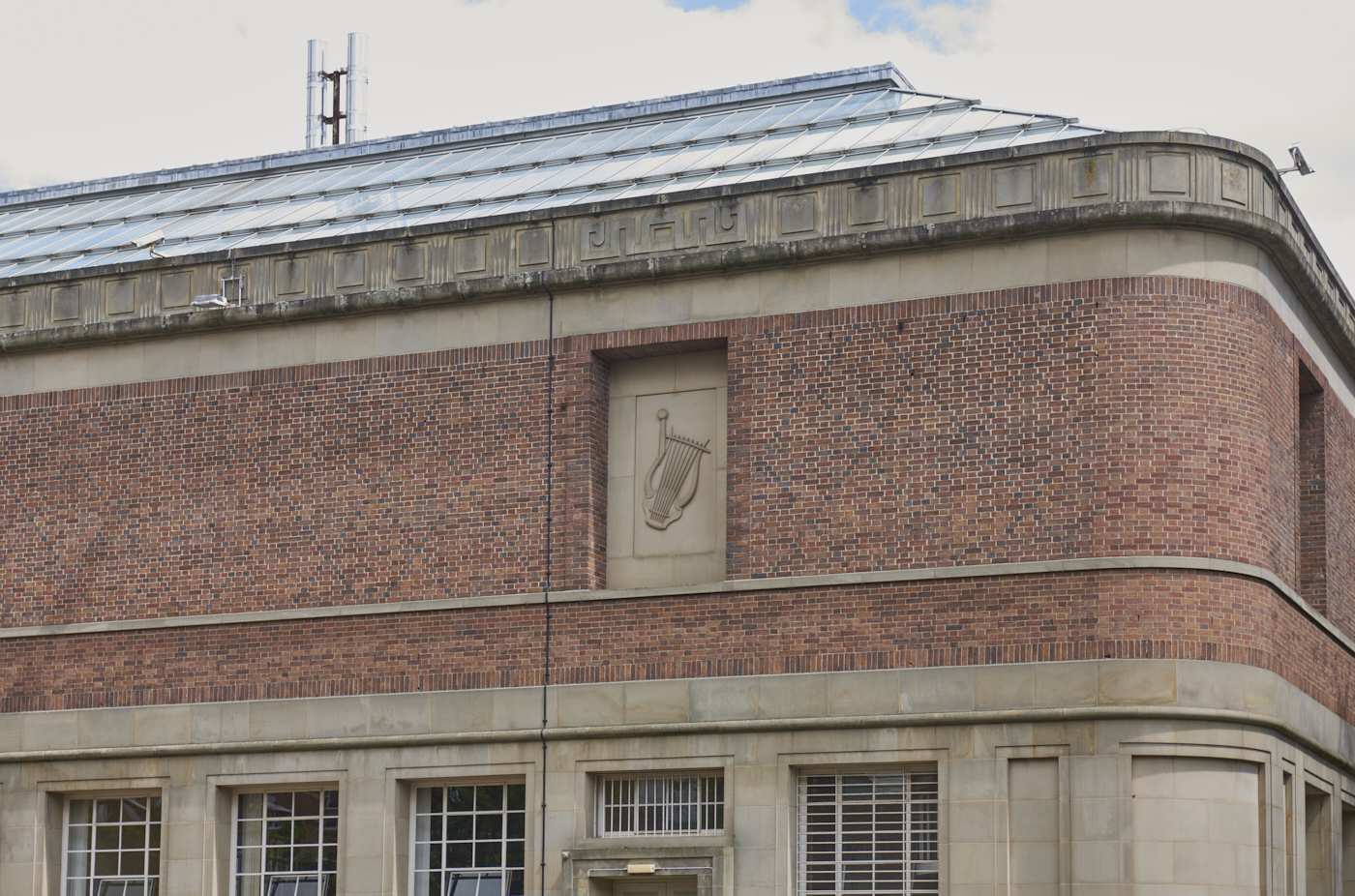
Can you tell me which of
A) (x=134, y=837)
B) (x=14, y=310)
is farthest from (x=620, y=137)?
(x=134, y=837)

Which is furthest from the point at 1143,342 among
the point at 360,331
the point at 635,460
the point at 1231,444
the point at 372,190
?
the point at 372,190

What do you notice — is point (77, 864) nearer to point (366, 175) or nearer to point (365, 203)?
point (365, 203)

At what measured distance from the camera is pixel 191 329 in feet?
86.7

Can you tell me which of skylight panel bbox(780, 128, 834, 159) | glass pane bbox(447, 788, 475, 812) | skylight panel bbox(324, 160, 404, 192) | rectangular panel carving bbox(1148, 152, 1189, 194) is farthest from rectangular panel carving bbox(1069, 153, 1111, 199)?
skylight panel bbox(324, 160, 404, 192)

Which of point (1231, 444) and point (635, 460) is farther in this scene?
point (635, 460)

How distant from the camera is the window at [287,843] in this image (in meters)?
24.7

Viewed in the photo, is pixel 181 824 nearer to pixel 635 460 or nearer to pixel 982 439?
pixel 635 460

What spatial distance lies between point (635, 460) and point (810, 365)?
2.37 meters

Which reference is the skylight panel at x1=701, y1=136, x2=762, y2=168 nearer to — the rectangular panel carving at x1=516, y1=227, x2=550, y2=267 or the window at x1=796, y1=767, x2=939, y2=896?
the rectangular panel carving at x1=516, y1=227, x2=550, y2=267

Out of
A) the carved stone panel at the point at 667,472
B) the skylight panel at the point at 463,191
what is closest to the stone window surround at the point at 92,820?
the carved stone panel at the point at 667,472

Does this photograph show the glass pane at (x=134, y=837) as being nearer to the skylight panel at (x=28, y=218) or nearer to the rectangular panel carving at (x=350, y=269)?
the rectangular panel carving at (x=350, y=269)

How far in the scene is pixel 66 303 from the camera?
2734cm

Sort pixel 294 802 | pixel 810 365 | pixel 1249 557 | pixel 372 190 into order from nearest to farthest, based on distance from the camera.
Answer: pixel 1249 557 → pixel 810 365 → pixel 294 802 → pixel 372 190

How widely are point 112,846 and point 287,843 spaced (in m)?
2.47
